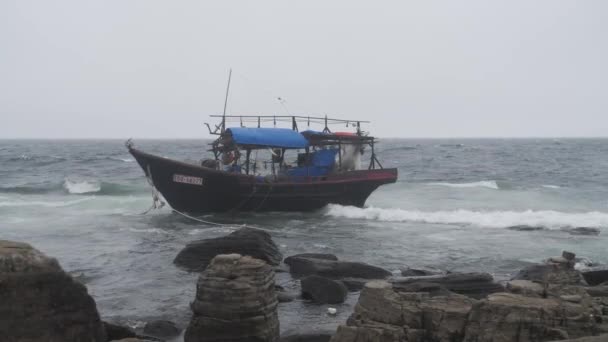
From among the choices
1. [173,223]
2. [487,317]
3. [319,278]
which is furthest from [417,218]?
[487,317]

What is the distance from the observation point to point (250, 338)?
750 centimetres

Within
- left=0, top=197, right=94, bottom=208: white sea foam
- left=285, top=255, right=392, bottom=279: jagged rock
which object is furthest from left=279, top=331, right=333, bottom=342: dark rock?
left=0, top=197, right=94, bottom=208: white sea foam

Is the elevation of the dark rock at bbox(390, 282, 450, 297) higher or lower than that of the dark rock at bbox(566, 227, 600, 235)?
higher

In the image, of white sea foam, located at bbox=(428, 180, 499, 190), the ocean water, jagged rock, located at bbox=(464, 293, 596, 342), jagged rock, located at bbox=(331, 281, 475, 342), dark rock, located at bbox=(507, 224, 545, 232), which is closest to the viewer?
jagged rock, located at bbox=(464, 293, 596, 342)

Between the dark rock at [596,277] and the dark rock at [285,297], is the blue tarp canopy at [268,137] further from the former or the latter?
the dark rock at [596,277]

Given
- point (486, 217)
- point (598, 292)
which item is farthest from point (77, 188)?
point (598, 292)

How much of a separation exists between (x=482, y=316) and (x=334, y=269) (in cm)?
670

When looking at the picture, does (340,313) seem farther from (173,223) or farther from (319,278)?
(173,223)

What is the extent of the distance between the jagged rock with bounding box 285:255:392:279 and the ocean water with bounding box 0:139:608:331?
1.52 feet

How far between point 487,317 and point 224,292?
3209 millimetres

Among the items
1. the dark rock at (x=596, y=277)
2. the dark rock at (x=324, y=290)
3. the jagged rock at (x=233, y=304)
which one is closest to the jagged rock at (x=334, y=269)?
the dark rock at (x=324, y=290)

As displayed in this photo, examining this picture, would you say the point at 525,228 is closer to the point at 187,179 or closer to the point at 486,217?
the point at 486,217

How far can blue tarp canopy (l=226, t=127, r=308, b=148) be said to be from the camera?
21.2 m

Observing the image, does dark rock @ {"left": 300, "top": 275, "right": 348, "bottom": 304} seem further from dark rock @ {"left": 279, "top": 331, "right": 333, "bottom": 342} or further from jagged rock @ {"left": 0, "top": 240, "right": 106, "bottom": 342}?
jagged rock @ {"left": 0, "top": 240, "right": 106, "bottom": 342}
